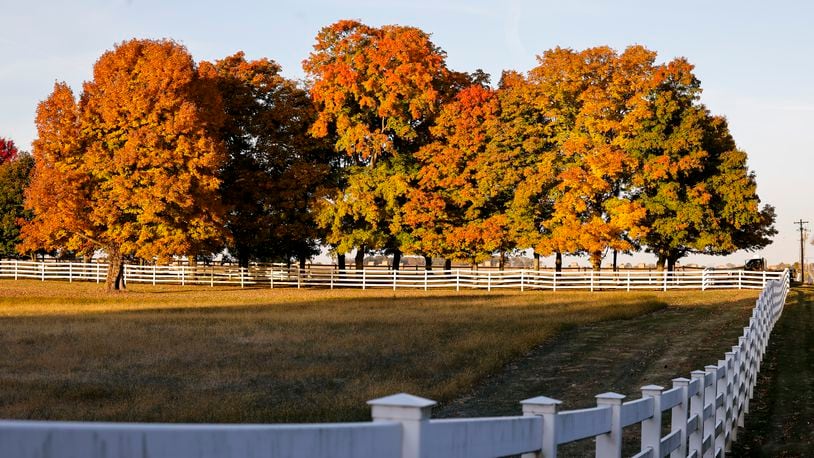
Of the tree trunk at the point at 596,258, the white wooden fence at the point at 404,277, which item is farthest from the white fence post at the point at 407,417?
the tree trunk at the point at 596,258

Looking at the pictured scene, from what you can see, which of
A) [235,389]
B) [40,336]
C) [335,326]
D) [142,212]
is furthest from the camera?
[142,212]

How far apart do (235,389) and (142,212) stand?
111ft

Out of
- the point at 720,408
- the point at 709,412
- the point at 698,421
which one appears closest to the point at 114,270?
the point at 720,408

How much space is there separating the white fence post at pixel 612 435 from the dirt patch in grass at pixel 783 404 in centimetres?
689

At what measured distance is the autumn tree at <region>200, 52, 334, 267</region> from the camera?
58438mm

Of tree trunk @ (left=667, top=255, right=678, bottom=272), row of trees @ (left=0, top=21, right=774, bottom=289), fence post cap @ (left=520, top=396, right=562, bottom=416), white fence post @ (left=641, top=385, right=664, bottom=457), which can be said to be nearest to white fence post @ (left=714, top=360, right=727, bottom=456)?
white fence post @ (left=641, top=385, right=664, bottom=457)

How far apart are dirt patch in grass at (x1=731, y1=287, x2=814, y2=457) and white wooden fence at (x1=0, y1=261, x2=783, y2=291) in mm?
28727

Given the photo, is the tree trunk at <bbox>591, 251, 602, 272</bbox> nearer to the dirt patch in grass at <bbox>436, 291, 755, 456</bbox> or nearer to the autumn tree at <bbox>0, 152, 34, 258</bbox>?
the dirt patch in grass at <bbox>436, 291, 755, 456</bbox>

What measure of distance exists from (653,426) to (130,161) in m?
44.6

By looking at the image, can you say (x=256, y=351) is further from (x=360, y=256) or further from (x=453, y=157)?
(x=360, y=256)

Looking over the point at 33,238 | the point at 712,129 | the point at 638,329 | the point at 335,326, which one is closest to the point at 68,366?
the point at 335,326

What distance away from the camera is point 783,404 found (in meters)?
15.6

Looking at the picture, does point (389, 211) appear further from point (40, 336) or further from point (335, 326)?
point (40, 336)

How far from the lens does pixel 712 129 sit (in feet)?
196
